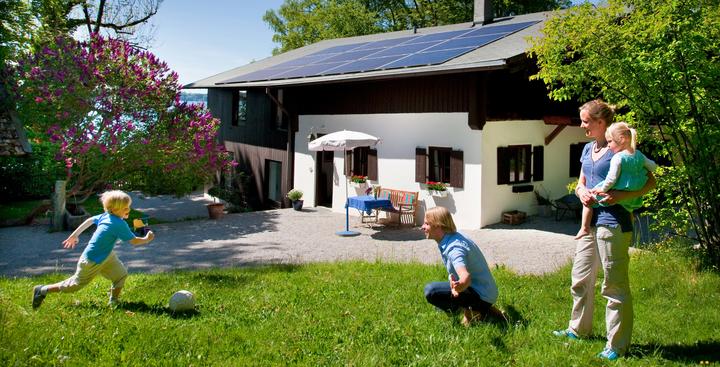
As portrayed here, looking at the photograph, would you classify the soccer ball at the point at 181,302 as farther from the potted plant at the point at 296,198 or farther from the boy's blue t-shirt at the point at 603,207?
the potted plant at the point at 296,198

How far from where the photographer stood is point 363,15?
36.7 m

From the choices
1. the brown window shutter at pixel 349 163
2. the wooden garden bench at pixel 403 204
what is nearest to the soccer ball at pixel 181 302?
the wooden garden bench at pixel 403 204

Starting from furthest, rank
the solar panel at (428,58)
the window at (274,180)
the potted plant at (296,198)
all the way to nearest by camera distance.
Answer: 1. the window at (274,180)
2. the potted plant at (296,198)
3. the solar panel at (428,58)

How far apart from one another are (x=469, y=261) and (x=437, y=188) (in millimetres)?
8939

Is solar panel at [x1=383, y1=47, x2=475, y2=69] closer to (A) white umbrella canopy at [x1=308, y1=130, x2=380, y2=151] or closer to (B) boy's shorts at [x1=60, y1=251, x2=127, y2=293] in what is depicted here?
(A) white umbrella canopy at [x1=308, y1=130, x2=380, y2=151]

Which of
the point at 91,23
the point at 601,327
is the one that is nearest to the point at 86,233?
the point at 601,327

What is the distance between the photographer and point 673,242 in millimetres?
8914

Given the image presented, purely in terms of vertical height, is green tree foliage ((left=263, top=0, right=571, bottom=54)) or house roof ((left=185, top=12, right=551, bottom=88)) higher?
green tree foliage ((left=263, top=0, right=571, bottom=54))

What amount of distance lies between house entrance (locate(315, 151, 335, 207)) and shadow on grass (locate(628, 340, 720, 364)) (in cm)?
1389

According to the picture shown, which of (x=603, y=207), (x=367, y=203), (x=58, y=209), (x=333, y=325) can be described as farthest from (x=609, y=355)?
(x=58, y=209)

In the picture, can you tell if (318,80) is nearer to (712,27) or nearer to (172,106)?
(172,106)

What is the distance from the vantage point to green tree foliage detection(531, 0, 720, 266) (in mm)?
7250

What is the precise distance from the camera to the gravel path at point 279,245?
10156 millimetres

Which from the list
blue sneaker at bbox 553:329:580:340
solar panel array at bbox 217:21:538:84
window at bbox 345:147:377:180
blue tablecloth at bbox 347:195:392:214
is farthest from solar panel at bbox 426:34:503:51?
blue sneaker at bbox 553:329:580:340
